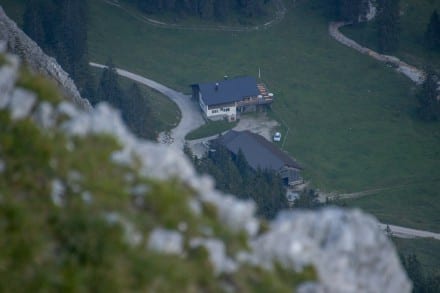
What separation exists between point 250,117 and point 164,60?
652 inches

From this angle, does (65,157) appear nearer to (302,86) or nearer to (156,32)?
(302,86)

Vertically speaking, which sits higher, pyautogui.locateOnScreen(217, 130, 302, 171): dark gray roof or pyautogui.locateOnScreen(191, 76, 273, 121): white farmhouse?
pyautogui.locateOnScreen(217, 130, 302, 171): dark gray roof

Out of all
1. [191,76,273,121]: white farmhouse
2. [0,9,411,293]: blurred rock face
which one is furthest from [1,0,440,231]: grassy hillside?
[0,9,411,293]: blurred rock face

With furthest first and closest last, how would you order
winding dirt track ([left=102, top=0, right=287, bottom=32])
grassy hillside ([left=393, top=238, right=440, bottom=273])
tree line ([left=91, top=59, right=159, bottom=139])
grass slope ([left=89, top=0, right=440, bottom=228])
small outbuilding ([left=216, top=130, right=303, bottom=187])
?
winding dirt track ([left=102, top=0, right=287, bottom=32]) < grass slope ([left=89, top=0, right=440, bottom=228]) < tree line ([left=91, top=59, right=159, bottom=139]) < small outbuilding ([left=216, top=130, right=303, bottom=187]) < grassy hillside ([left=393, top=238, right=440, bottom=273])

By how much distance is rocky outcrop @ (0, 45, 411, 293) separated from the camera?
50.4 feet

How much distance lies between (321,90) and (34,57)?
163 ft

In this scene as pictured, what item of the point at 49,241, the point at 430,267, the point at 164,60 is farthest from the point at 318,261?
the point at 164,60

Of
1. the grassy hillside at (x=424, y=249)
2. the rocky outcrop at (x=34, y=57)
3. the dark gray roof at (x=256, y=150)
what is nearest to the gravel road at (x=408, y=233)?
the grassy hillside at (x=424, y=249)

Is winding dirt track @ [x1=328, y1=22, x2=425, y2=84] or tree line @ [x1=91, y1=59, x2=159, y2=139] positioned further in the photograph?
winding dirt track @ [x1=328, y1=22, x2=425, y2=84]

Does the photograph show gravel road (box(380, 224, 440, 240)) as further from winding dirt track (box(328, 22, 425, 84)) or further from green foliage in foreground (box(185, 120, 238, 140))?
winding dirt track (box(328, 22, 425, 84))

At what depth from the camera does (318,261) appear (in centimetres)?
1603

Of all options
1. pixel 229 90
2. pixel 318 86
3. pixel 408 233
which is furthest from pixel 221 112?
pixel 408 233

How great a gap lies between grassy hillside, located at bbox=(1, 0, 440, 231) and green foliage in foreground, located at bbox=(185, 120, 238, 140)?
5.77m

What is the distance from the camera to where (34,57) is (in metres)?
47.6
